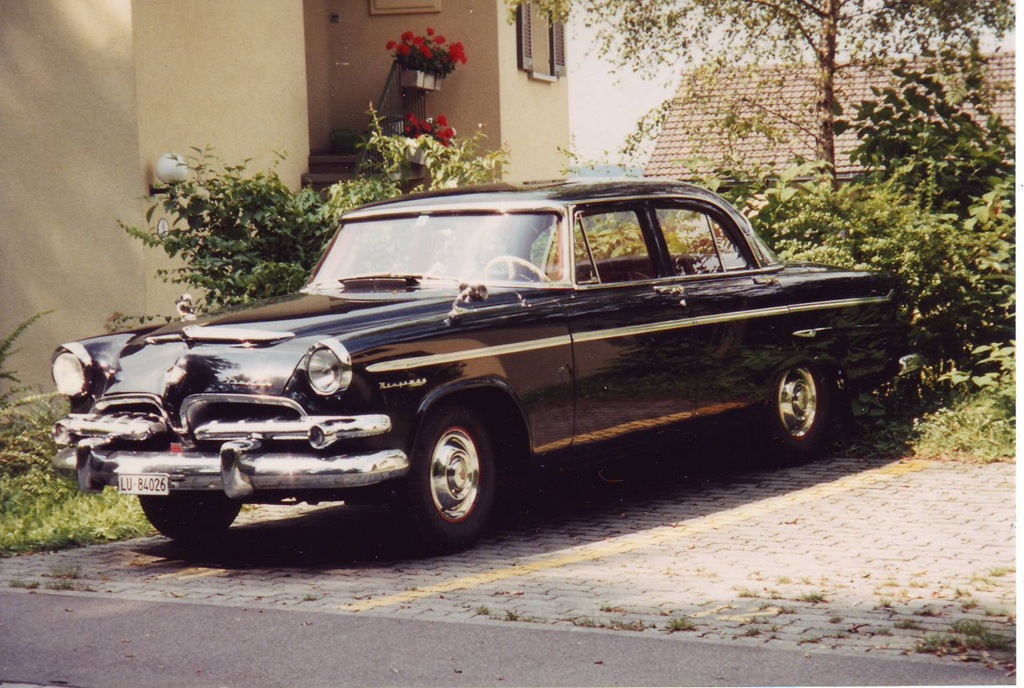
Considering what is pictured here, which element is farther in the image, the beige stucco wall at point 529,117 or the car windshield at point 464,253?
the beige stucco wall at point 529,117

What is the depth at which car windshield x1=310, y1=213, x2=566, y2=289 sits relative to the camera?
7922mm

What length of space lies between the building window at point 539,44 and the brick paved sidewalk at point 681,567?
38.3 ft

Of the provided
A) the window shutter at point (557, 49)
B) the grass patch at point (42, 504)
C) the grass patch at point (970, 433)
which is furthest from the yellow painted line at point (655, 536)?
the window shutter at point (557, 49)

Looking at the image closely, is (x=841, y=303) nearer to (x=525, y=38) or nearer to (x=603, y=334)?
(x=603, y=334)

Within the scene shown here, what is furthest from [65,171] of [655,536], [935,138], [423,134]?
[655,536]

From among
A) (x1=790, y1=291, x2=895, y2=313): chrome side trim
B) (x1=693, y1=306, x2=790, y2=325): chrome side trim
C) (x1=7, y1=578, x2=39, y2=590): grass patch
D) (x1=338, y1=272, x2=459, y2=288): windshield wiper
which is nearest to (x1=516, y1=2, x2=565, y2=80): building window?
(x1=790, y1=291, x2=895, y2=313): chrome side trim

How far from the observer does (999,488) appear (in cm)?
870

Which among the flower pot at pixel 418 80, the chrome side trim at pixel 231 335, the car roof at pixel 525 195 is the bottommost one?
the chrome side trim at pixel 231 335

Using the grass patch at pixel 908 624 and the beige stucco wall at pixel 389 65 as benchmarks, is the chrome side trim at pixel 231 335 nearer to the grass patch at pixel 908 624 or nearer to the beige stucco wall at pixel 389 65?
the grass patch at pixel 908 624

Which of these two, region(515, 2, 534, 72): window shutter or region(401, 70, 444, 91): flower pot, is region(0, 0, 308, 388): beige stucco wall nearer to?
region(401, 70, 444, 91): flower pot

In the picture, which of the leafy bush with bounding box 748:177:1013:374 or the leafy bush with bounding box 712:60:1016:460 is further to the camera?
the leafy bush with bounding box 748:177:1013:374

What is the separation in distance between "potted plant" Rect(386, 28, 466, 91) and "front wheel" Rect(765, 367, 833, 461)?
8.77m

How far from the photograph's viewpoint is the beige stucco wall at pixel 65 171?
12703 millimetres

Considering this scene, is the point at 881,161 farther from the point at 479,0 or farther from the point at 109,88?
the point at 479,0
